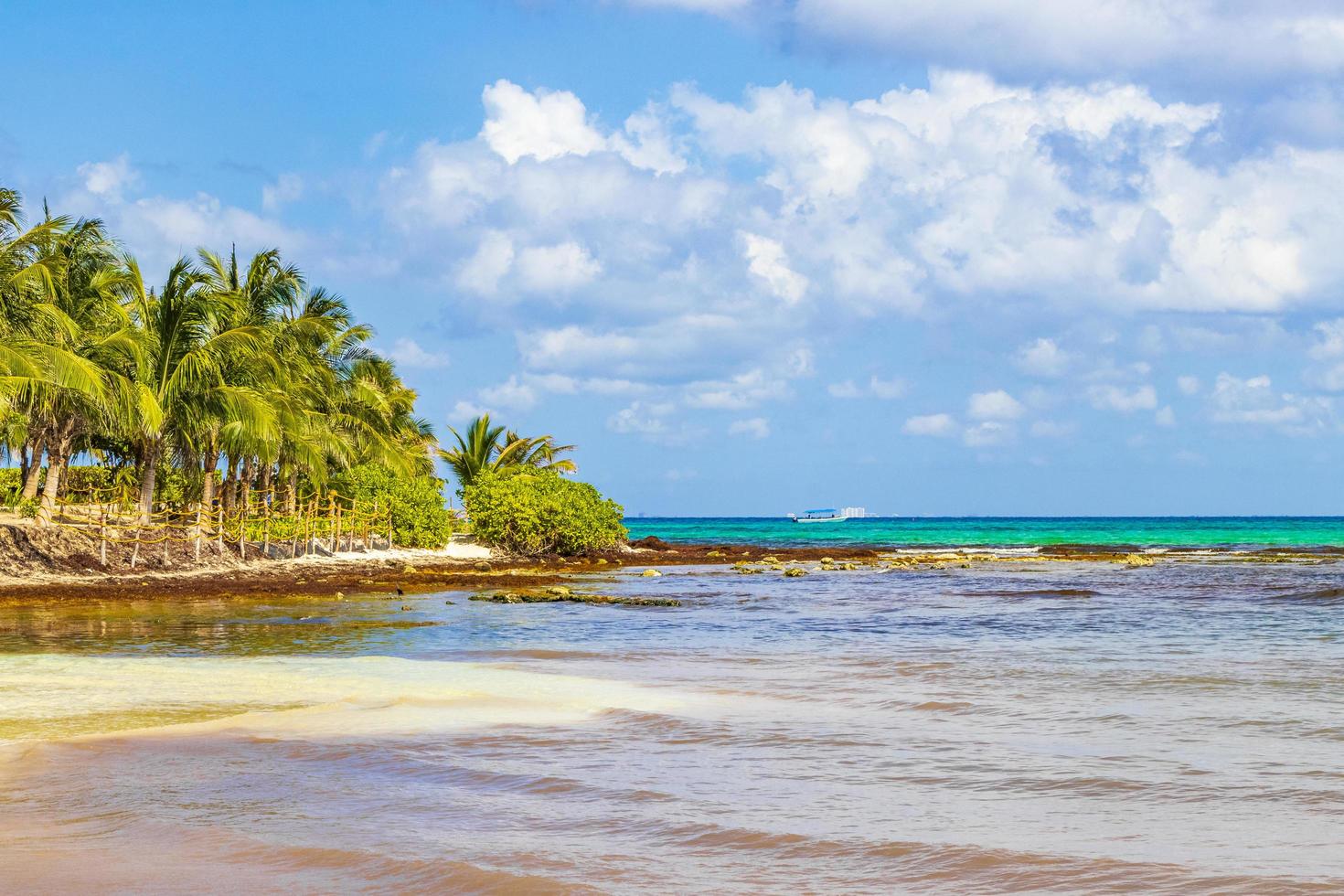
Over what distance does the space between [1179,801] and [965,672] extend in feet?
19.4

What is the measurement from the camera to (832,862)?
521 centimetres

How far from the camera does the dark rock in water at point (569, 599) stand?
22672mm

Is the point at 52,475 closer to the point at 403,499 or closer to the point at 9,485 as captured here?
the point at 403,499

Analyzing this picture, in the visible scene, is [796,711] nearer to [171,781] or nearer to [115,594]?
[171,781]

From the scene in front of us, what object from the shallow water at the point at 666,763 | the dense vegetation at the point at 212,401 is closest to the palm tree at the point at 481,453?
the dense vegetation at the point at 212,401

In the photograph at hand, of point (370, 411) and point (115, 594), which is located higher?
point (370, 411)

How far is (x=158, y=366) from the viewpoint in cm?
2612

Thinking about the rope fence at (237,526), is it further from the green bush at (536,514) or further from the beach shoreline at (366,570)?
the green bush at (536,514)

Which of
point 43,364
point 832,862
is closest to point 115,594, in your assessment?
point 43,364

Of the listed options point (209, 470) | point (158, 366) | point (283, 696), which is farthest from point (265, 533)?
point (283, 696)

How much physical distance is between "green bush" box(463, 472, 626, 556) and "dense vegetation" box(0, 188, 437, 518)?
5.34 metres

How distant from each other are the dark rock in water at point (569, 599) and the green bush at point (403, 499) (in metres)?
13.4

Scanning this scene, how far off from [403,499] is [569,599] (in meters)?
15.5

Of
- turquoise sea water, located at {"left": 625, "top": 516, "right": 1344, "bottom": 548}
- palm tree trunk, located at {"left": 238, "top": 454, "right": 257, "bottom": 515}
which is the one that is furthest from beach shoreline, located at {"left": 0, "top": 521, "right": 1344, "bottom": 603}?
turquoise sea water, located at {"left": 625, "top": 516, "right": 1344, "bottom": 548}
